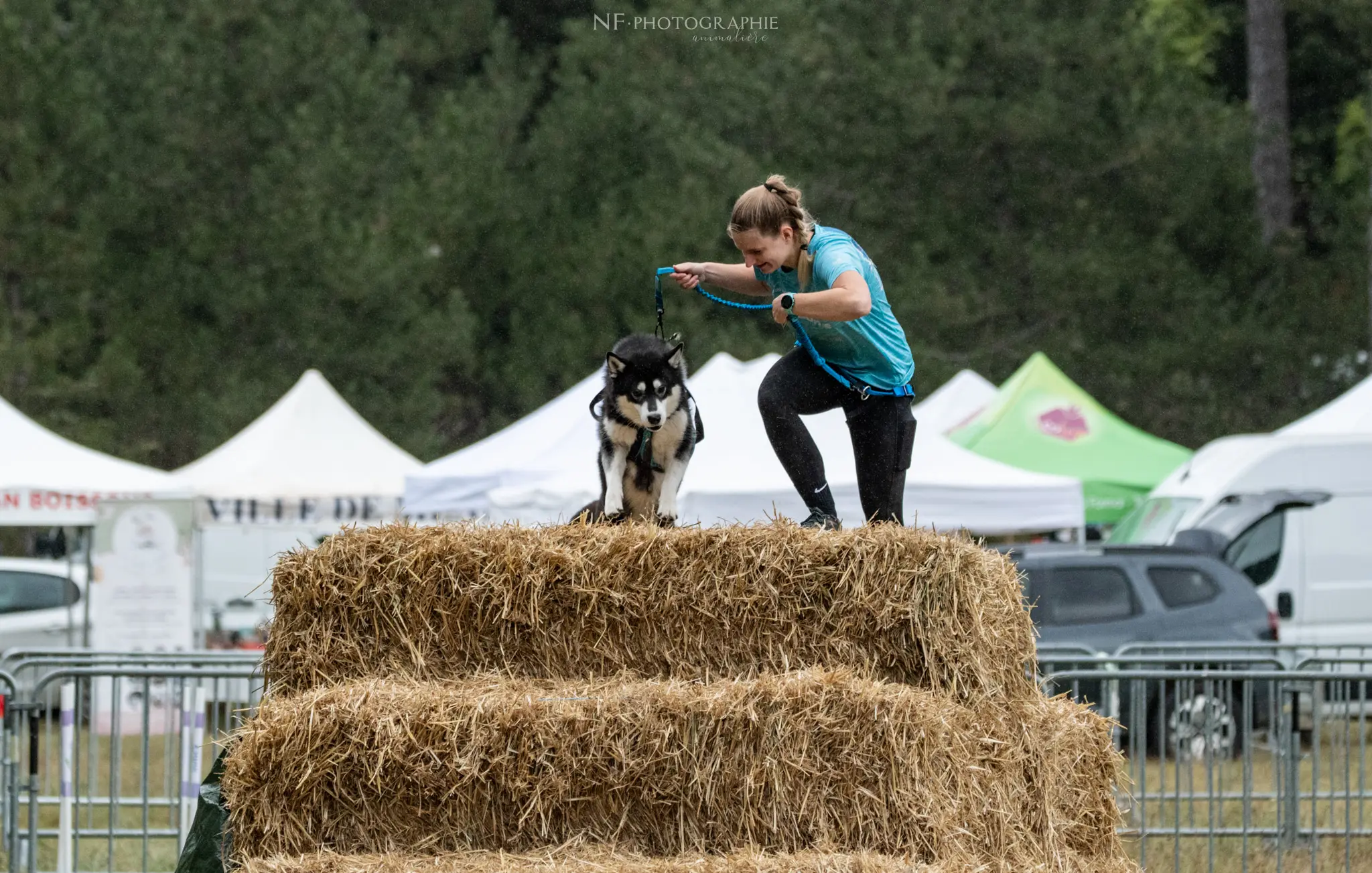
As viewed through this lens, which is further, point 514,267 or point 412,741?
point 514,267

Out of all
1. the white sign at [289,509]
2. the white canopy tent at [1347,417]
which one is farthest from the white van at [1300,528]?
the white sign at [289,509]

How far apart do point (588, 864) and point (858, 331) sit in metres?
1.88

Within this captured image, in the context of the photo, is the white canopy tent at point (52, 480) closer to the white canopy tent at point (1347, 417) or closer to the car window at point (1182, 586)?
the car window at point (1182, 586)

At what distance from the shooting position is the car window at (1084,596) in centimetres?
1291

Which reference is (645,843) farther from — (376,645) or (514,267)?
(514,267)

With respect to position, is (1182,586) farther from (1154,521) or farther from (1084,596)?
(1154,521)

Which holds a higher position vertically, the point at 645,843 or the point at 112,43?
the point at 112,43

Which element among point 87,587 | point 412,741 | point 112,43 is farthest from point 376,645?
point 112,43

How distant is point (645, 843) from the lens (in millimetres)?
4703

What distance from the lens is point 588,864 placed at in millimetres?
4535

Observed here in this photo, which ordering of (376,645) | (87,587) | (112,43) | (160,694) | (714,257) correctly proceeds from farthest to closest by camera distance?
(112,43) < (714,257) < (87,587) < (160,694) < (376,645)

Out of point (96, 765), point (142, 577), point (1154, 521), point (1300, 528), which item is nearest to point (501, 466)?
point (142, 577)

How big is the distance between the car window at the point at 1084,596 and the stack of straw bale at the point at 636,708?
7.88 meters

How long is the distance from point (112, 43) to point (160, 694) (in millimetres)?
17341
